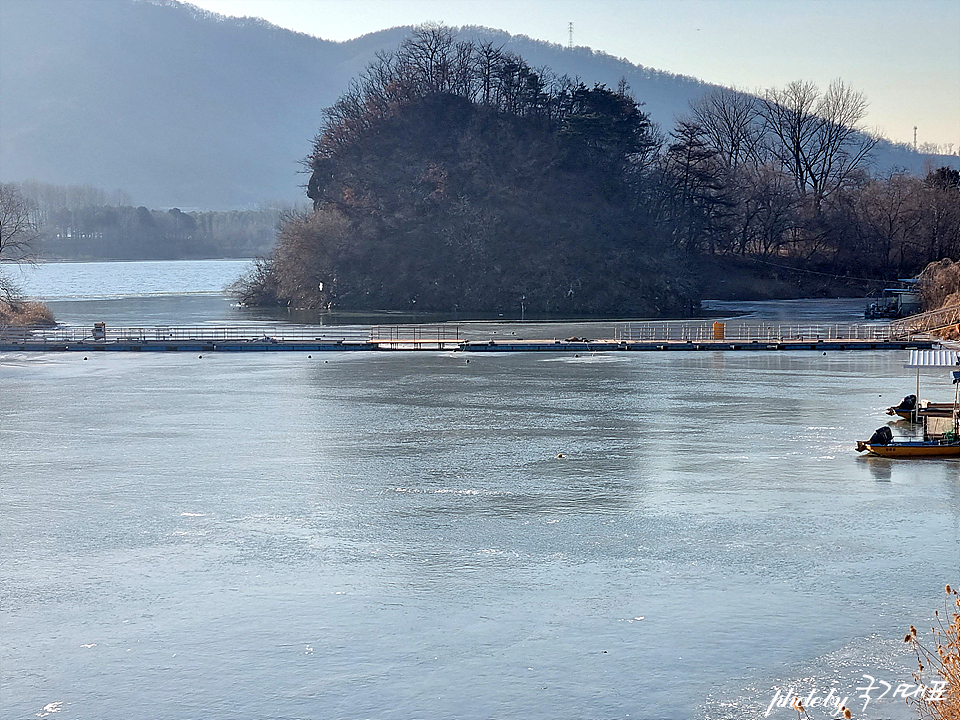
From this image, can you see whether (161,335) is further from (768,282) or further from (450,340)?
(768,282)

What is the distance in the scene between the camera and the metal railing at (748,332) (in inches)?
2387

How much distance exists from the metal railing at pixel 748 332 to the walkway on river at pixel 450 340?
0.05 metres

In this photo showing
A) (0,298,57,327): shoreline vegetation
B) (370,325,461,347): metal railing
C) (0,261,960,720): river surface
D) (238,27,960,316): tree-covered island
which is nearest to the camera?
(0,261,960,720): river surface

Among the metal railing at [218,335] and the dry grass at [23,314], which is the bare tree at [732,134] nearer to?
the metal railing at [218,335]

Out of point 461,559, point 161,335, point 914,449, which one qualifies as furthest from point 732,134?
point 461,559

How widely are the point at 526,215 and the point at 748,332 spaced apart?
3834 cm

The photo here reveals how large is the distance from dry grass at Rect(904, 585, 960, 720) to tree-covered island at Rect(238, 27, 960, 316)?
7725 centimetres

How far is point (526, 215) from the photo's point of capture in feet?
329

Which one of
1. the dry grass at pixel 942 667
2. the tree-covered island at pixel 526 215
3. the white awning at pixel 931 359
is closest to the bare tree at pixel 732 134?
the tree-covered island at pixel 526 215

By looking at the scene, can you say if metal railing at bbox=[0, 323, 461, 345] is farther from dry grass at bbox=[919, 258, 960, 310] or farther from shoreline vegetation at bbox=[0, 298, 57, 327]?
dry grass at bbox=[919, 258, 960, 310]

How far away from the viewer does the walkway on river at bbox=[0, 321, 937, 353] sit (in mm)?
57344

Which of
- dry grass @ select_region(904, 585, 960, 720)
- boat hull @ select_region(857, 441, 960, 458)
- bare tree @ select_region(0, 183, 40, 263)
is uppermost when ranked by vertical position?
bare tree @ select_region(0, 183, 40, 263)

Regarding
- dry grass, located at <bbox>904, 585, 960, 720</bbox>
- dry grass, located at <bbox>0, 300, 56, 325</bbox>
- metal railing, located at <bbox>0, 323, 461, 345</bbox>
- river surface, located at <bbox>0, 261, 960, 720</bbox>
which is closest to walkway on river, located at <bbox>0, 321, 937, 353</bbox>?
metal railing, located at <bbox>0, 323, 461, 345</bbox>

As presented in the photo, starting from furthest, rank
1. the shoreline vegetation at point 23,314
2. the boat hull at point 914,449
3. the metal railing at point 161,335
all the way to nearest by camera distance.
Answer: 1. the shoreline vegetation at point 23,314
2. the metal railing at point 161,335
3. the boat hull at point 914,449
